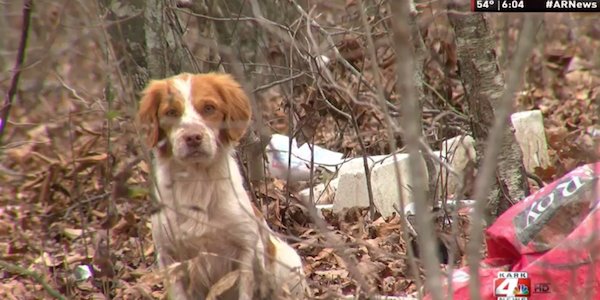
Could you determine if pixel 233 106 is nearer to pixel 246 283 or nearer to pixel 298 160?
pixel 246 283

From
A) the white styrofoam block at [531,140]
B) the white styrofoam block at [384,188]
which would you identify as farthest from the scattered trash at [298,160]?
the white styrofoam block at [531,140]

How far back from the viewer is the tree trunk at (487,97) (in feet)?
16.4

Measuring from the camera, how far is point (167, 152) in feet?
14.6

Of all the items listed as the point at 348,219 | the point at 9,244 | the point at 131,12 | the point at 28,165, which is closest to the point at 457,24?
the point at 348,219

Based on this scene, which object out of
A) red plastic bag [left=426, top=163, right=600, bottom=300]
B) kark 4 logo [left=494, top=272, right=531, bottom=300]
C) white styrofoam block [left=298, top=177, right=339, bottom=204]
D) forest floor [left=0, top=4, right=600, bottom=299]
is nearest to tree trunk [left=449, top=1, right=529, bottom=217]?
forest floor [left=0, top=4, right=600, bottom=299]

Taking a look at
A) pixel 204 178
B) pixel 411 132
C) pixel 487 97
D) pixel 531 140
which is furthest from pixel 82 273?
pixel 411 132

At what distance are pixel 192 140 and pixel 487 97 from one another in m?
1.59

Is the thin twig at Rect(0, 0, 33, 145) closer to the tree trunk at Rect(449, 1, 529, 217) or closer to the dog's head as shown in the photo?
the dog's head

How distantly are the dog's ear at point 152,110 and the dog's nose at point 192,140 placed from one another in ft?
0.81

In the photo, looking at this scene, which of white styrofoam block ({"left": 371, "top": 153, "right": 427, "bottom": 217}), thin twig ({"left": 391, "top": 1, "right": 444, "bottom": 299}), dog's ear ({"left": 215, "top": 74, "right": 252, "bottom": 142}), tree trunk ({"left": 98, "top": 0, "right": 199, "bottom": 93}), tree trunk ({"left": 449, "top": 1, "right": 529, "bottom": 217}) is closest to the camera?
thin twig ({"left": 391, "top": 1, "right": 444, "bottom": 299})

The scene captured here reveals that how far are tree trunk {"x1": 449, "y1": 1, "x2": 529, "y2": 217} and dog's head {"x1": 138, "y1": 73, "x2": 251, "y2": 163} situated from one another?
4.01 feet

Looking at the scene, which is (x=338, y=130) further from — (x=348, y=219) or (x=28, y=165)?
(x=28, y=165)

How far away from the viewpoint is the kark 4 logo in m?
3.67

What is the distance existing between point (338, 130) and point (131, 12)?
2.17 meters
